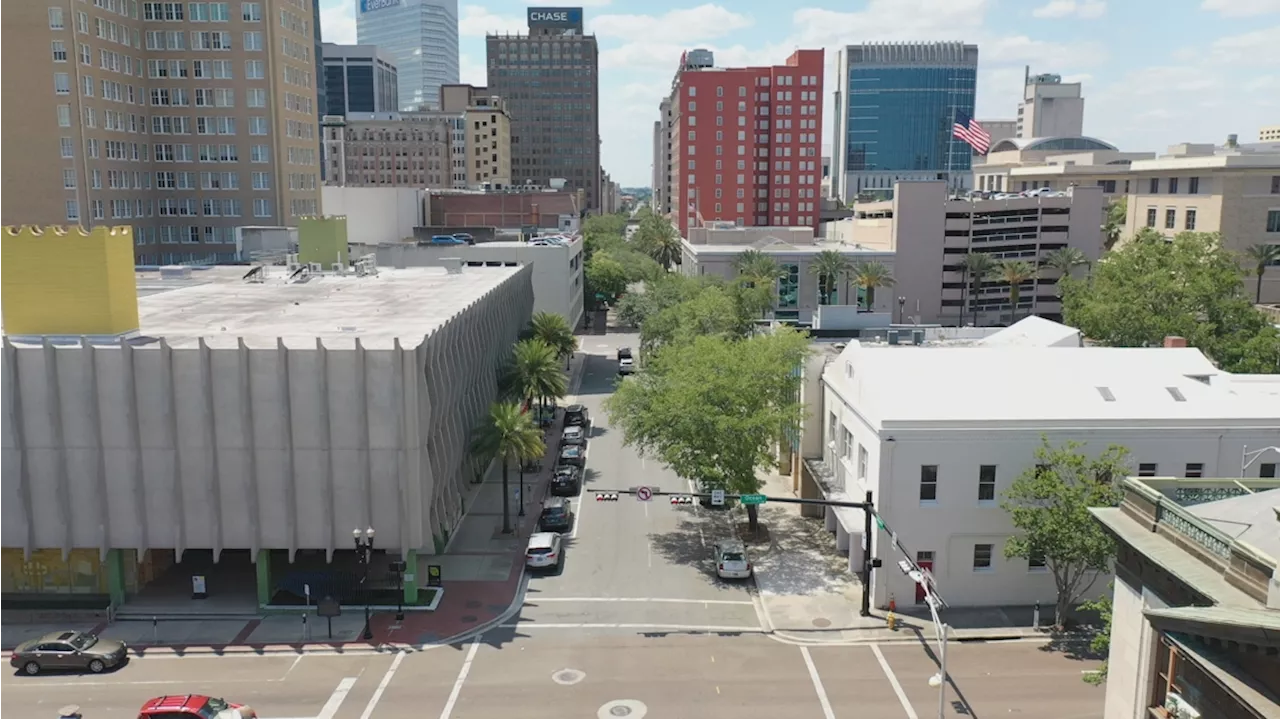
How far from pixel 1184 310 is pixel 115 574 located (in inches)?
2471

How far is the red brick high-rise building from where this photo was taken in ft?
557

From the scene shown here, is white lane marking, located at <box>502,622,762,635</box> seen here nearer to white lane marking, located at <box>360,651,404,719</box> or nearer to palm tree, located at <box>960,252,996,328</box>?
white lane marking, located at <box>360,651,404,719</box>

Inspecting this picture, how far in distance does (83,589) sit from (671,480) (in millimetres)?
30499

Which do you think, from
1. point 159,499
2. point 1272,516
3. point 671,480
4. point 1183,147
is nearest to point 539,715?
point 159,499

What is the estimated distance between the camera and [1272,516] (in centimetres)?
1745

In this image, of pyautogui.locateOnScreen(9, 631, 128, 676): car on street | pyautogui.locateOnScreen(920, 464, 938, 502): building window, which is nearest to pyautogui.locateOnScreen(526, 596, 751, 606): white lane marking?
pyautogui.locateOnScreen(920, 464, 938, 502): building window

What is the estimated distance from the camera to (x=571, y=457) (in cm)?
5962

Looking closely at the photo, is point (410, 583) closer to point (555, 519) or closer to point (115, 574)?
point (555, 519)

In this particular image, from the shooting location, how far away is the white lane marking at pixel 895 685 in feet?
100

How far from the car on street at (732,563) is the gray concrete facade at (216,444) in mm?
12925

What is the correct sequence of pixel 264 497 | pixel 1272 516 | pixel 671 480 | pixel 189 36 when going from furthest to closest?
1. pixel 189 36
2. pixel 671 480
3. pixel 264 497
4. pixel 1272 516

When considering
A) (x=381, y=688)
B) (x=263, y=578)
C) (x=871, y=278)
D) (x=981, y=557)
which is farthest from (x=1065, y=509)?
(x=871, y=278)

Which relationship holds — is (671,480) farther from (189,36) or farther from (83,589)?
(189,36)

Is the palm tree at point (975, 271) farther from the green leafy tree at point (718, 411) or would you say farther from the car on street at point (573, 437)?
the green leafy tree at point (718, 411)
